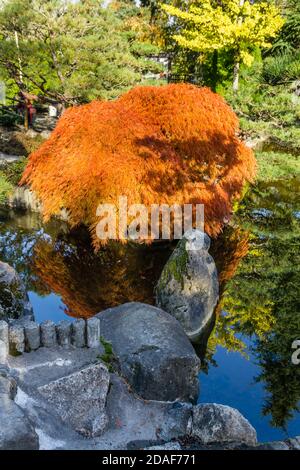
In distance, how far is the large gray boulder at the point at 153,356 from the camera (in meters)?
6.07

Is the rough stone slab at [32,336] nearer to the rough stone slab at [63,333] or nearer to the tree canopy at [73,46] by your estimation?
the rough stone slab at [63,333]

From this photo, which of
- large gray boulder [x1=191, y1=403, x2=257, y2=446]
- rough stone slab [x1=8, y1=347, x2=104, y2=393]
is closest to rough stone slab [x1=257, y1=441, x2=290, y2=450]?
large gray boulder [x1=191, y1=403, x2=257, y2=446]

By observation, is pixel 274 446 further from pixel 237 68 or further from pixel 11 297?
pixel 237 68

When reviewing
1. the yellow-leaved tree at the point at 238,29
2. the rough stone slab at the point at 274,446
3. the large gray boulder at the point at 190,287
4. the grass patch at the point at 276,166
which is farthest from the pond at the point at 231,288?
the yellow-leaved tree at the point at 238,29

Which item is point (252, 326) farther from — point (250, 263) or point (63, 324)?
point (63, 324)

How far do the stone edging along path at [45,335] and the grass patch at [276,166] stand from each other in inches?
272

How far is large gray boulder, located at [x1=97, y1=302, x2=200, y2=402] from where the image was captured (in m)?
6.07

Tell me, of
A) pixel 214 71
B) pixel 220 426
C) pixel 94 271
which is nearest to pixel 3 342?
pixel 220 426

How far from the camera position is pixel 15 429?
4340mm

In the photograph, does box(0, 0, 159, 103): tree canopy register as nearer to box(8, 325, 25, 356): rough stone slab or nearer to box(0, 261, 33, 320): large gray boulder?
box(0, 261, 33, 320): large gray boulder

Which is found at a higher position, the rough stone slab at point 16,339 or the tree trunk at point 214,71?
the tree trunk at point 214,71

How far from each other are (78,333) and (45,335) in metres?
0.44
